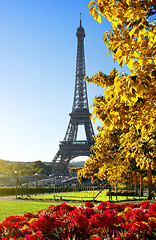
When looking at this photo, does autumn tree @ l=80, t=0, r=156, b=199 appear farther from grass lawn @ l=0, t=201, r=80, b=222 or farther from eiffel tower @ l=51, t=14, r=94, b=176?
eiffel tower @ l=51, t=14, r=94, b=176

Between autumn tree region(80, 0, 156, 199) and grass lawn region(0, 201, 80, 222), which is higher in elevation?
autumn tree region(80, 0, 156, 199)

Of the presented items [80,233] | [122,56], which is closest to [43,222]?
[80,233]

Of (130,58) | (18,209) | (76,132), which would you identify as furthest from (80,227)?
(76,132)

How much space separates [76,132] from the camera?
6369cm

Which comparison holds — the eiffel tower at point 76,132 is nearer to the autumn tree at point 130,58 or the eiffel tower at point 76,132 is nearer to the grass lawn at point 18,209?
the grass lawn at point 18,209

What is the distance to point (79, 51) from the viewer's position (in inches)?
2625

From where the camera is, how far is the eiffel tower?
5769 cm

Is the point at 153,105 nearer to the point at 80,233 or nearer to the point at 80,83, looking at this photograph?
the point at 80,233

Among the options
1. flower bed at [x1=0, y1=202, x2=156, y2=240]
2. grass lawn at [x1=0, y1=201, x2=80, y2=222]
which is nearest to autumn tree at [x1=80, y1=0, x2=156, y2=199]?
flower bed at [x1=0, y1=202, x2=156, y2=240]

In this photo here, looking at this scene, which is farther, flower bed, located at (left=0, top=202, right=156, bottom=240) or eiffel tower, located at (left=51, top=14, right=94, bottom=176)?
eiffel tower, located at (left=51, top=14, right=94, bottom=176)

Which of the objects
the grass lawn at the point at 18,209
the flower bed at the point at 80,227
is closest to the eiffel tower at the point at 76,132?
the grass lawn at the point at 18,209

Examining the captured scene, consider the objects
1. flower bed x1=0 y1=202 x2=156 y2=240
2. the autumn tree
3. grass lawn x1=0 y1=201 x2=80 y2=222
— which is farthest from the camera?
grass lawn x1=0 y1=201 x2=80 y2=222

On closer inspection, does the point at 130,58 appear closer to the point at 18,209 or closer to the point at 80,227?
the point at 80,227

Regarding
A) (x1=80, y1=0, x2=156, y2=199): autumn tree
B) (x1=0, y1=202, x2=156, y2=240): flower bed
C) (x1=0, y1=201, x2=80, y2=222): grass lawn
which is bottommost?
(x1=0, y1=201, x2=80, y2=222): grass lawn
